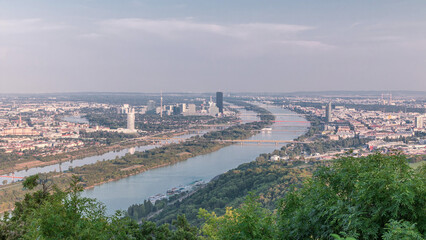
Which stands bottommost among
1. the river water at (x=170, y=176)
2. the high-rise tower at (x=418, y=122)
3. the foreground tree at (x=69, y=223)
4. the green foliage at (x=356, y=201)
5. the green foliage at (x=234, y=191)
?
the river water at (x=170, y=176)

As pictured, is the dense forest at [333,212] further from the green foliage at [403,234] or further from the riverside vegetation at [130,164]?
the riverside vegetation at [130,164]

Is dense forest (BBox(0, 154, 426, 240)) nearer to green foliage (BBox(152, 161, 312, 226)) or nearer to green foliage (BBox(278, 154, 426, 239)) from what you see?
green foliage (BBox(278, 154, 426, 239))

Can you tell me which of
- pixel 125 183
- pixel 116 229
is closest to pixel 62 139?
pixel 125 183

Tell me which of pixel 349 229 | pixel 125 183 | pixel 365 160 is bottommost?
pixel 125 183

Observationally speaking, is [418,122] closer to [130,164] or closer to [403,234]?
[130,164]

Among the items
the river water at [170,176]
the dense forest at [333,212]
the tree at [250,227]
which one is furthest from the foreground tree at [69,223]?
the river water at [170,176]

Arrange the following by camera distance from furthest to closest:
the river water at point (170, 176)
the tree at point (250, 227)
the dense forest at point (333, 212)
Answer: the river water at point (170, 176) → the tree at point (250, 227) → the dense forest at point (333, 212)

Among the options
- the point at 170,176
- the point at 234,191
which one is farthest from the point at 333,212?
the point at 170,176

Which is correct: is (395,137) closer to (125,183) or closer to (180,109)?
(125,183)

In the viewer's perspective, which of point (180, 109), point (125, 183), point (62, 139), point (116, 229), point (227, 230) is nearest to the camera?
point (227, 230)
